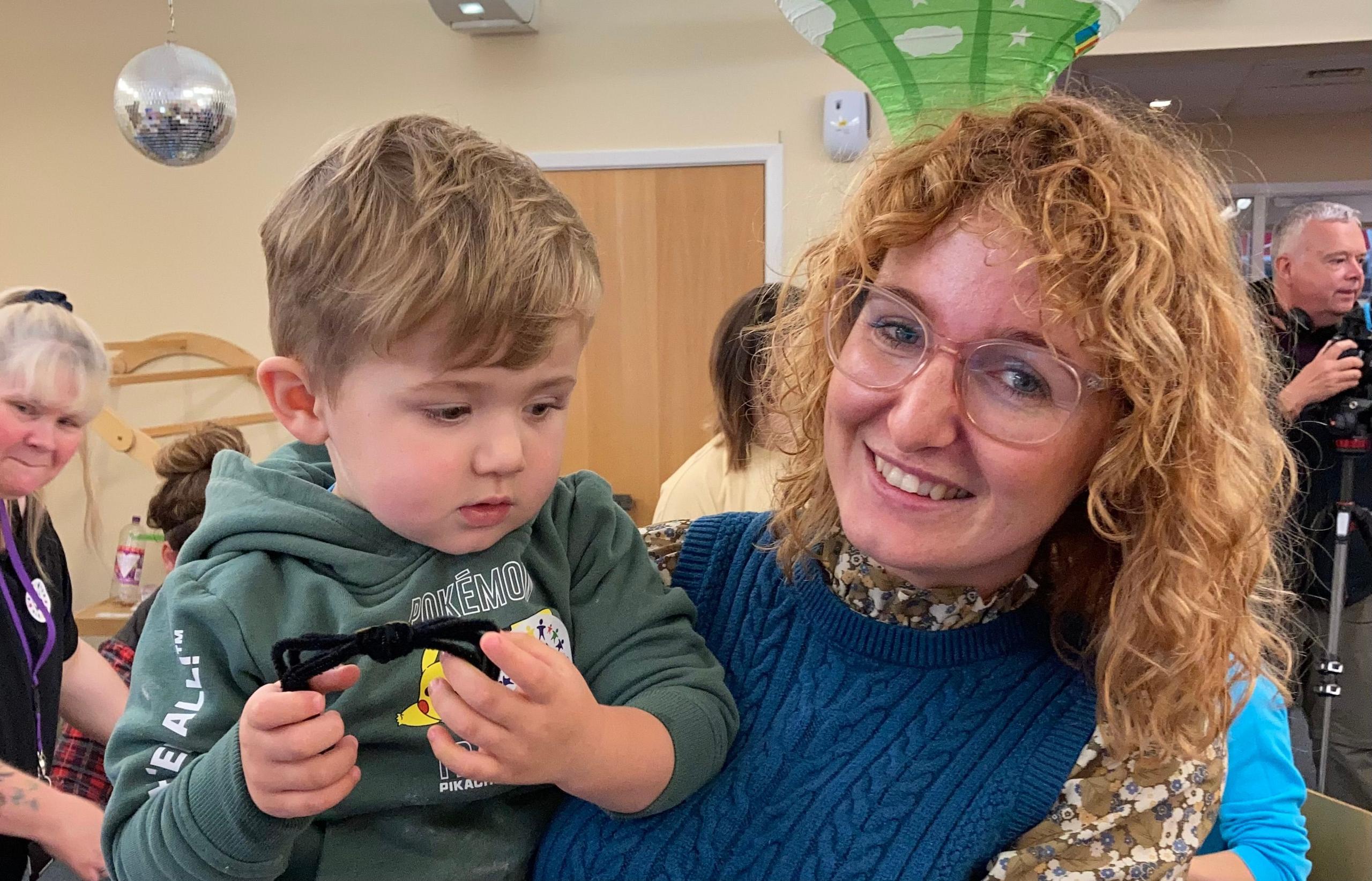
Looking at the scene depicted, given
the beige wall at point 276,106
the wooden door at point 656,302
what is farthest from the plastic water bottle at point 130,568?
the wooden door at point 656,302

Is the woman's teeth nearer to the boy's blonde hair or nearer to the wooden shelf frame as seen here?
the boy's blonde hair

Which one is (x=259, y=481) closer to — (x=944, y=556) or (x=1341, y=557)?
(x=944, y=556)

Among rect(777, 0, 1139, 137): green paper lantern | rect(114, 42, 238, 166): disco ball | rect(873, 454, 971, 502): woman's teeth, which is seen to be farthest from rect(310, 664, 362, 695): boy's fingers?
rect(114, 42, 238, 166): disco ball

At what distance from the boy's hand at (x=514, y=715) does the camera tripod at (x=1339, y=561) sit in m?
3.31

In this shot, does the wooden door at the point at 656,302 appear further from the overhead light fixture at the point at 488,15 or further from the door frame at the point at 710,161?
the overhead light fixture at the point at 488,15

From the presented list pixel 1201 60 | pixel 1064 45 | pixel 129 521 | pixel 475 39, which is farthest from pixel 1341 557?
pixel 129 521

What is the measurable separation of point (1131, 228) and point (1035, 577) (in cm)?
38

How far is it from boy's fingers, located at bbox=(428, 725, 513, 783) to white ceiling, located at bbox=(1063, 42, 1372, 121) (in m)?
4.25

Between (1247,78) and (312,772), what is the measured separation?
7.33 metres

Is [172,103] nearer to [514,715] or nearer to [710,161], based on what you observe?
[710,161]

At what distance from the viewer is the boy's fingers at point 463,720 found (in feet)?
2.51

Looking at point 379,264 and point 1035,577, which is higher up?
point 379,264

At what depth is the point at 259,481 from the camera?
39.6 inches

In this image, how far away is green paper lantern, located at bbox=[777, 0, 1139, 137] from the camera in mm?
1457
